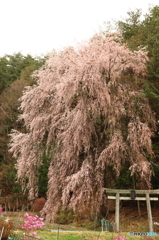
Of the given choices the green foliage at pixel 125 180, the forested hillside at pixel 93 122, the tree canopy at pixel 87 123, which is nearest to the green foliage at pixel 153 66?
the forested hillside at pixel 93 122

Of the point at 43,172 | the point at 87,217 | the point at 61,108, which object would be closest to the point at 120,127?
the point at 61,108

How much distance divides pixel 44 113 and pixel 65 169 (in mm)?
2459

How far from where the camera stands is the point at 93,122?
9.38 metres

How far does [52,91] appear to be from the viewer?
35.4 feet

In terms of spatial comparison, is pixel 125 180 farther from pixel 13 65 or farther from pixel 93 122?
pixel 13 65

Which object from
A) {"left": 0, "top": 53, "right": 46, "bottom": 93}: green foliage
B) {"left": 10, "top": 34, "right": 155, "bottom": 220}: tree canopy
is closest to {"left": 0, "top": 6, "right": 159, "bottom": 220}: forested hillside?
{"left": 10, "top": 34, "right": 155, "bottom": 220}: tree canopy

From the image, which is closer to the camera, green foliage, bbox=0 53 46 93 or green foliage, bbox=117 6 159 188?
green foliage, bbox=117 6 159 188

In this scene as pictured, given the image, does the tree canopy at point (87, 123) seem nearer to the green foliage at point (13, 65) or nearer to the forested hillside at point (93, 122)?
the forested hillside at point (93, 122)

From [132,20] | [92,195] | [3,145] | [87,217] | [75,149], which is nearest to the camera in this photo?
[92,195]

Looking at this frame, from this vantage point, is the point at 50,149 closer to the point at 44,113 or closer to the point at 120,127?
the point at 44,113

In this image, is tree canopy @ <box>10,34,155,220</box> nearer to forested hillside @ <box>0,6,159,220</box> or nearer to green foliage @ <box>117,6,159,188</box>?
forested hillside @ <box>0,6,159,220</box>

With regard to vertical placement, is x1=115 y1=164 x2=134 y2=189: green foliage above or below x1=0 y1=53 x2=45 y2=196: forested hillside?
below

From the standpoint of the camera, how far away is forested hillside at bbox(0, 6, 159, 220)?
8.71m

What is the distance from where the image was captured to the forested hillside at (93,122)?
28.6ft
